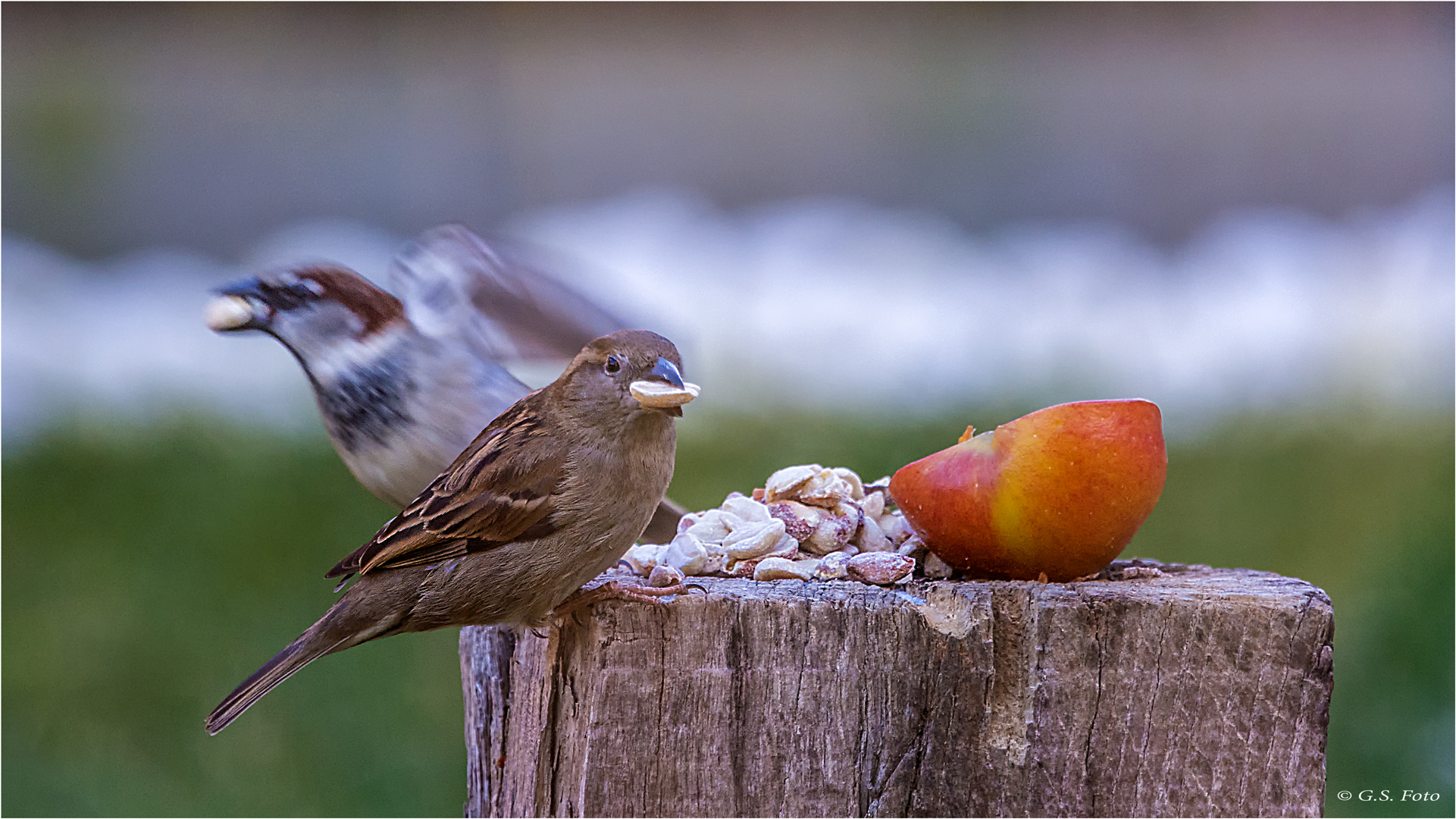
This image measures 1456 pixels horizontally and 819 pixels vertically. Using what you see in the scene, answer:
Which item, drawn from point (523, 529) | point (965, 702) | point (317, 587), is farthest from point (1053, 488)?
point (317, 587)

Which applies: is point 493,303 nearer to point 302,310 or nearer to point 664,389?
point 302,310

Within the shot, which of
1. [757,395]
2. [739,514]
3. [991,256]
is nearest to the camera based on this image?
[739,514]

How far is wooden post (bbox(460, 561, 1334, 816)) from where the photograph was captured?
1310 millimetres

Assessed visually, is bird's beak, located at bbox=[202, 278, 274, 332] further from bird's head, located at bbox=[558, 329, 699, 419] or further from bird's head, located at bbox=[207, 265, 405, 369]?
bird's head, located at bbox=[558, 329, 699, 419]

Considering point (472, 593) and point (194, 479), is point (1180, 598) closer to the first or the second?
point (472, 593)

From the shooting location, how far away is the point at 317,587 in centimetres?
294

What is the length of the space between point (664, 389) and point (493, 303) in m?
0.59

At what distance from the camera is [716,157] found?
320 cm

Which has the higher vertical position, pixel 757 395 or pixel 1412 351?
pixel 1412 351

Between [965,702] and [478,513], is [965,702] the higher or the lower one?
the lower one

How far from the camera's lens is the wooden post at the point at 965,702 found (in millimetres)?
1310

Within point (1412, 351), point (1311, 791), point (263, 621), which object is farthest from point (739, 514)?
point (1412, 351)

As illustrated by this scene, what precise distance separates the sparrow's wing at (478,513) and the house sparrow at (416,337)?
30 centimetres

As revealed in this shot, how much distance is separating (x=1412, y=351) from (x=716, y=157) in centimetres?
204
